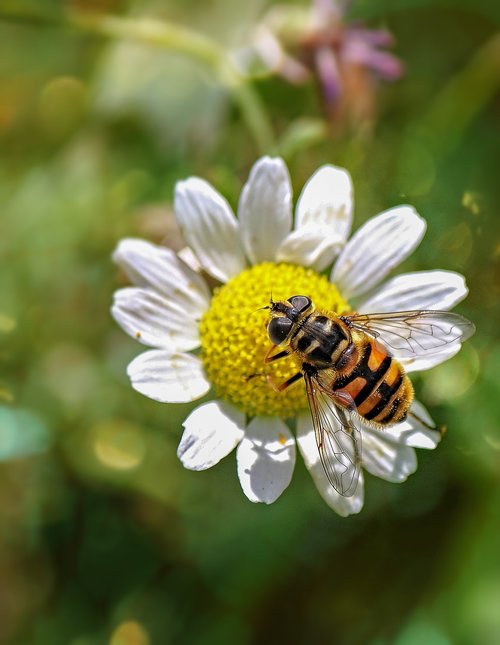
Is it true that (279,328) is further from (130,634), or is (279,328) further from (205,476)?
(130,634)

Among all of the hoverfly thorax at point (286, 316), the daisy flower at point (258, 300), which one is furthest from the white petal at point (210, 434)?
the hoverfly thorax at point (286, 316)

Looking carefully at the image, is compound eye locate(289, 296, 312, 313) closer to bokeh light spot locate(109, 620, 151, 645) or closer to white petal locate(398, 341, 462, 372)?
white petal locate(398, 341, 462, 372)

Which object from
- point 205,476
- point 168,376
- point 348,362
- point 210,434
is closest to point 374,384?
point 348,362

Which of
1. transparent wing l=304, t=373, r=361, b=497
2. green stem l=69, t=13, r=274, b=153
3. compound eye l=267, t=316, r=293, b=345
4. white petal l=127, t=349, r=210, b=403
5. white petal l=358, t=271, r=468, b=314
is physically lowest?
transparent wing l=304, t=373, r=361, b=497

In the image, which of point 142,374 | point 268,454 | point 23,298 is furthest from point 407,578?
point 23,298

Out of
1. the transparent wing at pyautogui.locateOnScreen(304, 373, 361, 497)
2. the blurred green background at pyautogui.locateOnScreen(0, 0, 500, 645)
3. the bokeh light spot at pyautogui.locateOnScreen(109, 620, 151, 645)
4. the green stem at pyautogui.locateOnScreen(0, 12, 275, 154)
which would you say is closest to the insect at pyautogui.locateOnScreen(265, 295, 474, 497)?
the transparent wing at pyautogui.locateOnScreen(304, 373, 361, 497)
